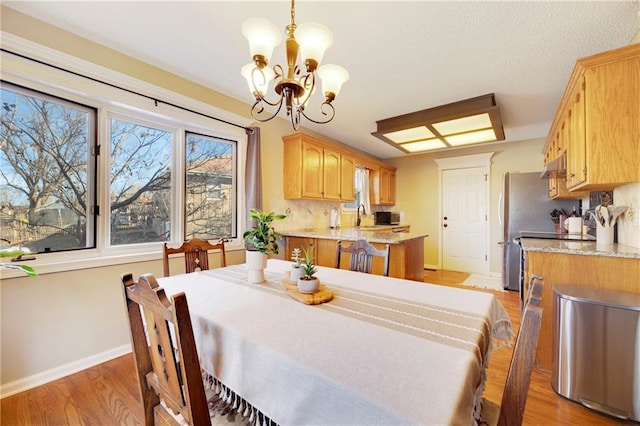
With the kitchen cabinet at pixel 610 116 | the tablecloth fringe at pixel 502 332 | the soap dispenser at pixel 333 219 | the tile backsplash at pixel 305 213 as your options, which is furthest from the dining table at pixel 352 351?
the soap dispenser at pixel 333 219

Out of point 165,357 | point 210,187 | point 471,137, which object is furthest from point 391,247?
point 165,357

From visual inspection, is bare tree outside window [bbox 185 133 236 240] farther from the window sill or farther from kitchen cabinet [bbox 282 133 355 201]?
kitchen cabinet [bbox 282 133 355 201]

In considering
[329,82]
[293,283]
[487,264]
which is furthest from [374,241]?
[487,264]

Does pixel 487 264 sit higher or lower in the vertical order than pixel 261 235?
lower

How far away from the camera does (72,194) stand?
6.45 feet

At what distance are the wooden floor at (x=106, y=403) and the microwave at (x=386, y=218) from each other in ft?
11.9

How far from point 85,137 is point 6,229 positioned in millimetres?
800

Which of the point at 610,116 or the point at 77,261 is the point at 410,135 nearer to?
the point at 610,116

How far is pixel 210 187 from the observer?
2867mm

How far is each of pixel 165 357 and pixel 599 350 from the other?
7.34ft

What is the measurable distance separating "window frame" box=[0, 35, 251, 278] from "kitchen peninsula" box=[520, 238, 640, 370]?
3049 mm

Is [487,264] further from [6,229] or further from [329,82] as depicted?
[6,229]

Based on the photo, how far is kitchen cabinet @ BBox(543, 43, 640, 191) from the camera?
5.18ft

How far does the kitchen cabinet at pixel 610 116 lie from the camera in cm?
158
